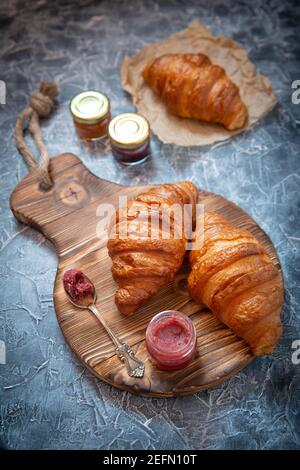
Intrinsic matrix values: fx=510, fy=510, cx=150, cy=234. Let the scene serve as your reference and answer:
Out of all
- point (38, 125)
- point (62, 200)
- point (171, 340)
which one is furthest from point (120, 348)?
point (38, 125)

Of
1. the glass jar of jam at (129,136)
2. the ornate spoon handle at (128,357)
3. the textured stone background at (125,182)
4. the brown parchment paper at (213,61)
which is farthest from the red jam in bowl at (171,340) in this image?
the brown parchment paper at (213,61)

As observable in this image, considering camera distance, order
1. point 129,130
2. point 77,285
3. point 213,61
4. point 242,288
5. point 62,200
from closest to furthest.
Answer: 1. point 242,288
2. point 77,285
3. point 62,200
4. point 129,130
5. point 213,61

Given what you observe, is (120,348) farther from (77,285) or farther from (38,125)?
(38,125)

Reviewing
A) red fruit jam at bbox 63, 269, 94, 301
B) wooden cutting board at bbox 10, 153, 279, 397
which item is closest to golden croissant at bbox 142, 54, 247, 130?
wooden cutting board at bbox 10, 153, 279, 397

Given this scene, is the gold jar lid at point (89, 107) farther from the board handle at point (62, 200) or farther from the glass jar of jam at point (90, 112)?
the board handle at point (62, 200)
